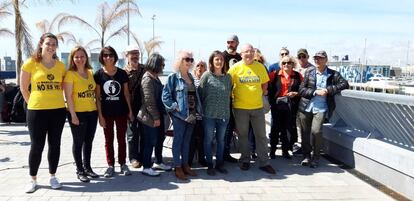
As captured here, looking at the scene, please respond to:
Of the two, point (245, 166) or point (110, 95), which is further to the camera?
point (245, 166)

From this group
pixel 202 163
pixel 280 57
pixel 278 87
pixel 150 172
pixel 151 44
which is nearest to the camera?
pixel 150 172

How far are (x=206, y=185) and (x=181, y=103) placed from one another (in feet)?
3.79

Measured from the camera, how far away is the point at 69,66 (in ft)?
17.1

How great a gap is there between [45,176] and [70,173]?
36cm

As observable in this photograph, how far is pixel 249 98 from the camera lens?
579 cm

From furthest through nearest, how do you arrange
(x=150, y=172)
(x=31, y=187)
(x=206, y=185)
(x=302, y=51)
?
(x=302, y=51)
(x=150, y=172)
(x=206, y=185)
(x=31, y=187)

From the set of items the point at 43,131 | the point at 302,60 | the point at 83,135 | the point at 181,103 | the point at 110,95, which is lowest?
the point at 83,135

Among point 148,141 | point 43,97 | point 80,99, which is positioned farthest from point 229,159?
point 43,97

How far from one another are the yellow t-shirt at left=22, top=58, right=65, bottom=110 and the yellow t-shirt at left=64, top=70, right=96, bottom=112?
23 cm

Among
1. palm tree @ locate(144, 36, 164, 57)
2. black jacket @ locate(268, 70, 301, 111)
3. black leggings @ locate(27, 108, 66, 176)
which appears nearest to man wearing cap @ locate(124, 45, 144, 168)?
black leggings @ locate(27, 108, 66, 176)

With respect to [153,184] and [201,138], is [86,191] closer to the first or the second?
[153,184]

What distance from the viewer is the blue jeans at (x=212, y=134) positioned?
5.70 m

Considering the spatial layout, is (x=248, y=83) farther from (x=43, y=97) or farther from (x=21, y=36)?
(x=21, y=36)

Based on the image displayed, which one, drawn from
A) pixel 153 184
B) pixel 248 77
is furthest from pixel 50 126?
pixel 248 77
